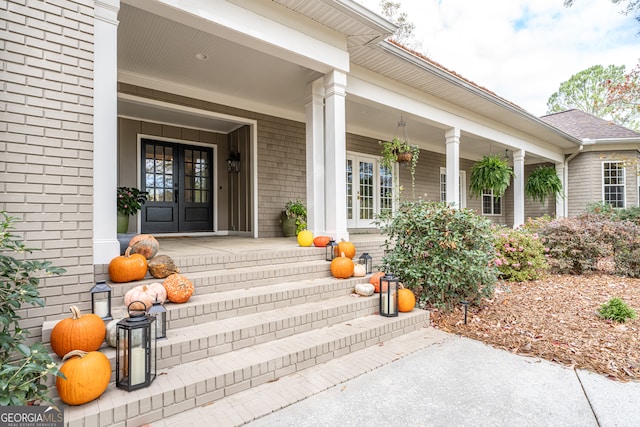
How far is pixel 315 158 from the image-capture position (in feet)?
15.6

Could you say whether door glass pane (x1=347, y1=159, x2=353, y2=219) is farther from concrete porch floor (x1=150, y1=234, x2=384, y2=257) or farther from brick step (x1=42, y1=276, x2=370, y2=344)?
brick step (x1=42, y1=276, x2=370, y2=344)

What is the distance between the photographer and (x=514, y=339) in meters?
2.92

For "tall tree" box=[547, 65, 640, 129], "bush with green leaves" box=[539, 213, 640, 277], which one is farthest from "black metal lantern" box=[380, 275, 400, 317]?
"tall tree" box=[547, 65, 640, 129]

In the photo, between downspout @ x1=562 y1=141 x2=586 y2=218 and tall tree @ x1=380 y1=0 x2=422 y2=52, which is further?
tall tree @ x1=380 y1=0 x2=422 y2=52

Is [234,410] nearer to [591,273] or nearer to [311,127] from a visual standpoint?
[311,127]

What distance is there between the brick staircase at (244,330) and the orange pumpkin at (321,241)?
37cm

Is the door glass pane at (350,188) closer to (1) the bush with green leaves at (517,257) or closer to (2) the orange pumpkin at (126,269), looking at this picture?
(1) the bush with green leaves at (517,257)

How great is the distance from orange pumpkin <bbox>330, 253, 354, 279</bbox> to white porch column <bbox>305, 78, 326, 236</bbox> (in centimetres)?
106

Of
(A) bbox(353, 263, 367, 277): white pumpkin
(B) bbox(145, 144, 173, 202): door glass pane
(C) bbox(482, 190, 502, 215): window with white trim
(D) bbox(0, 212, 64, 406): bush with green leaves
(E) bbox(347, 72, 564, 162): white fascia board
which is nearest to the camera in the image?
(D) bbox(0, 212, 64, 406): bush with green leaves

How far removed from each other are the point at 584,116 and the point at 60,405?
51.8 ft

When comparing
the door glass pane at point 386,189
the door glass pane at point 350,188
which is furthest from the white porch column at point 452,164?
the door glass pane at point 350,188

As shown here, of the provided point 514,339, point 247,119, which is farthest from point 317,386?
point 247,119

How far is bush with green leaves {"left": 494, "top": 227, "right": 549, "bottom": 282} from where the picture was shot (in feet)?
17.1

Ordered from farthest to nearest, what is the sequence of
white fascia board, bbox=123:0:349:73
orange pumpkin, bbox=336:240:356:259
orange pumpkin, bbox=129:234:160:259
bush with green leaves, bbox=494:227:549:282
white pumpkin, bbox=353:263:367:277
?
bush with green leaves, bbox=494:227:549:282 → orange pumpkin, bbox=336:240:356:259 → white pumpkin, bbox=353:263:367:277 → white fascia board, bbox=123:0:349:73 → orange pumpkin, bbox=129:234:160:259
